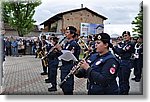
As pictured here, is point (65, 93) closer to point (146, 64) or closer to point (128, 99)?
point (128, 99)

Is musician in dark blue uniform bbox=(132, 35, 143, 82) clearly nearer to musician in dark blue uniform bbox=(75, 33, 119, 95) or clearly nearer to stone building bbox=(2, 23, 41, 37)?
musician in dark blue uniform bbox=(75, 33, 119, 95)

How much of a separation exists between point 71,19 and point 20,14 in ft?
1.59

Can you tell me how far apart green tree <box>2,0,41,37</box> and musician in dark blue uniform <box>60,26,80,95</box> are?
0.37 meters

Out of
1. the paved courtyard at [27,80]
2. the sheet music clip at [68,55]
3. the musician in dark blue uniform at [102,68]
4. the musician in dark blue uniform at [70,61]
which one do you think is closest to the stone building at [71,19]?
the musician in dark blue uniform at [70,61]

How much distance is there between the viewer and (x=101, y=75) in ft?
6.41

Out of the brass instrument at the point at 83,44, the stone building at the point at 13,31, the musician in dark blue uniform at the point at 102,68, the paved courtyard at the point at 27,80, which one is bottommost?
the paved courtyard at the point at 27,80

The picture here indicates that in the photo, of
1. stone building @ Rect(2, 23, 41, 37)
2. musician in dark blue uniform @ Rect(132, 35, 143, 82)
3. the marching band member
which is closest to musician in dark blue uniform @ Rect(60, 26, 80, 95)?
the marching band member

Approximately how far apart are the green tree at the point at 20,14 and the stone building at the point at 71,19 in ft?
0.51

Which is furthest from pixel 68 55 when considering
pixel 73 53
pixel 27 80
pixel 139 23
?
pixel 139 23

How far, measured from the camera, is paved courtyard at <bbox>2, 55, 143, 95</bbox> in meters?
2.75

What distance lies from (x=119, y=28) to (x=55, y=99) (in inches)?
35.0

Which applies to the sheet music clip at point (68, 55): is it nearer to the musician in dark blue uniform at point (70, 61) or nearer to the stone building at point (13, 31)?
the musician in dark blue uniform at point (70, 61)

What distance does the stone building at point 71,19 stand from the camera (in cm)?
273

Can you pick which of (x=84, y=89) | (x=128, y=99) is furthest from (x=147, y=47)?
(x=84, y=89)
